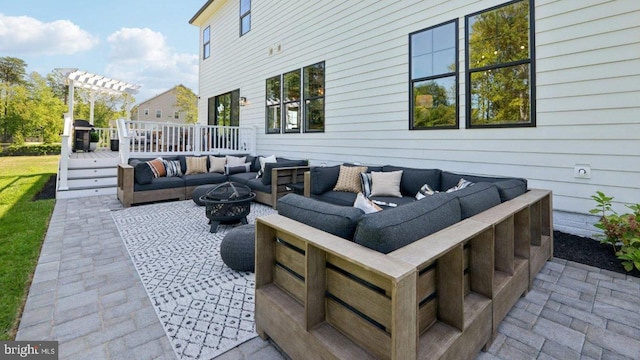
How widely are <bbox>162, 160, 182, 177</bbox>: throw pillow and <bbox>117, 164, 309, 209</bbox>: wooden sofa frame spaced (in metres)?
0.53

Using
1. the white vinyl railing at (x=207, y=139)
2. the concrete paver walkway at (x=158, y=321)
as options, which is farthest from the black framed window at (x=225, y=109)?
the concrete paver walkway at (x=158, y=321)

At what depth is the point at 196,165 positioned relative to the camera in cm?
712

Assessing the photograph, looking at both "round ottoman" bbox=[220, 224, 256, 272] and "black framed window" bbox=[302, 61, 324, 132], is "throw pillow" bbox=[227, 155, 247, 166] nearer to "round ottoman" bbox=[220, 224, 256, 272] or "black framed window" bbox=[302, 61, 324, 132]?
"black framed window" bbox=[302, 61, 324, 132]

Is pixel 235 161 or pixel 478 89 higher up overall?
pixel 478 89

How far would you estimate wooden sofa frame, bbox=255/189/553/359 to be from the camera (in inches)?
48.8

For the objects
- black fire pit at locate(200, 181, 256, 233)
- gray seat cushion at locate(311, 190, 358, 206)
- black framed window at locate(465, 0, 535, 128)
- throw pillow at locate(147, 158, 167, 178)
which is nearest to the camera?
black framed window at locate(465, 0, 535, 128)

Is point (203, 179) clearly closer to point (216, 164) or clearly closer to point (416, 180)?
point (216, 164)

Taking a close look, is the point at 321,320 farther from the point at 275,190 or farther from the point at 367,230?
the point at 275,190

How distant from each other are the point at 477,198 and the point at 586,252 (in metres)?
2.25

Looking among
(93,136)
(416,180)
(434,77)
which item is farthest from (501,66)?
(93,136)

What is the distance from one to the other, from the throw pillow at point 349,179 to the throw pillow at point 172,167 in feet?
13.1

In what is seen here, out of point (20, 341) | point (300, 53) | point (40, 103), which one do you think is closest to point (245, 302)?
point (20, 341)

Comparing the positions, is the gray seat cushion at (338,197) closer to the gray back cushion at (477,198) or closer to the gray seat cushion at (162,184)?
the gray back cushion at (477,198)

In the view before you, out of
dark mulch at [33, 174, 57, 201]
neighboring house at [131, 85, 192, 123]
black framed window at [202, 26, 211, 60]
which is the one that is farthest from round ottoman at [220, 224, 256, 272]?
neighboring house at [131, 85, 192, 123]
